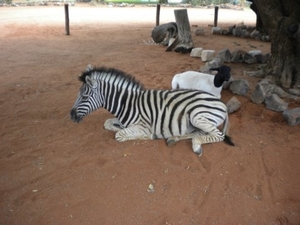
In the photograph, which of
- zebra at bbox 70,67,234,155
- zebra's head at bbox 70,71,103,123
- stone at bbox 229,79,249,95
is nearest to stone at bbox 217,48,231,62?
stone at bbox 229,79,249,95

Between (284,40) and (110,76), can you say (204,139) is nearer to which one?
(110,76)

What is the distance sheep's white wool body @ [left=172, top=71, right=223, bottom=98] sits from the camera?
19.1 feet

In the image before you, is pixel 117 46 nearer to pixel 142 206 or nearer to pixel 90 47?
pixel 90 47

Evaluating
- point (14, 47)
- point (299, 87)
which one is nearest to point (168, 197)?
point (299, 87)

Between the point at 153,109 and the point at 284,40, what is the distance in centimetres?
440

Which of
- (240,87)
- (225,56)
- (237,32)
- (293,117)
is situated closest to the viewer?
(293,117)

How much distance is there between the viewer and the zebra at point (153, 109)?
14.6 ft

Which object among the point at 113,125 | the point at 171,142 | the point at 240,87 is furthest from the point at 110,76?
the point at 240,87

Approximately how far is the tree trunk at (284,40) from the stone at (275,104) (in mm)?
1407

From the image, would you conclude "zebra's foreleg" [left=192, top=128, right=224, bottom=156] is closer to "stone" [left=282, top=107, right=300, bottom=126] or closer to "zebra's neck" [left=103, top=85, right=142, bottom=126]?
"zebra's neck" [left=103, top=85, right=142, bottom=126]

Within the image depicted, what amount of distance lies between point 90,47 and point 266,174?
10.5 m

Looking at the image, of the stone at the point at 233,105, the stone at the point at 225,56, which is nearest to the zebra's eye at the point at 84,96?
the stone at the point at 233,105

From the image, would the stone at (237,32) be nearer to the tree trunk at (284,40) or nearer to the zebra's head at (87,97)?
the tree trunk at (284,40)

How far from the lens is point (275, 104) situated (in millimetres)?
5637
